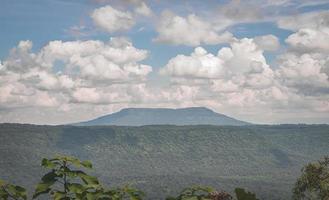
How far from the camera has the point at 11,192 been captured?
29.1 ft

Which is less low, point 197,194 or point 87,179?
point 87,179

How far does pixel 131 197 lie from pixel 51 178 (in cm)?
161

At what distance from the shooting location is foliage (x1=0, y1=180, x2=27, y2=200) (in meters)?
8.85

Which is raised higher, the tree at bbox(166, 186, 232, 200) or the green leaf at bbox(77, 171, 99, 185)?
the green leaf at bbox(77, 171, 99, 185)

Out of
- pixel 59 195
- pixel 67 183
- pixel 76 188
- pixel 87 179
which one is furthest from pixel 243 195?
pixel 59 195

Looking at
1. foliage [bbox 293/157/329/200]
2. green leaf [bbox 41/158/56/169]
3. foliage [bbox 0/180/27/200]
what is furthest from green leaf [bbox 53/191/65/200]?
foliage [bbox 293/157/329/200]

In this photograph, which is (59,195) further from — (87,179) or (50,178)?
(87,179)

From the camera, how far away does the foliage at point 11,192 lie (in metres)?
8.85

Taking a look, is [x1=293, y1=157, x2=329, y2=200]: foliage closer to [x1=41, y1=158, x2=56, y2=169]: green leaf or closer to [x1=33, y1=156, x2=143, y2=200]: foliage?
[x1=33, y1=156, x2=143, y2=200]: foliage

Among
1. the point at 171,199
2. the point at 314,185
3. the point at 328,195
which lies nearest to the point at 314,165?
the point at 314,185

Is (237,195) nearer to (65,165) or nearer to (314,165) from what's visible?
(65,165)

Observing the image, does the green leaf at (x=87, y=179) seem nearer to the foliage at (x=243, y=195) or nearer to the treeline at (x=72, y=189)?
the treeline at (x=72, y=189)

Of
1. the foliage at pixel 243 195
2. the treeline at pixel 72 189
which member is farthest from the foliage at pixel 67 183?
the foliage at pixel 243 195

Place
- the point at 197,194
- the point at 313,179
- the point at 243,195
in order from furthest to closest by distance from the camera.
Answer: the point at 313,179 → the point at 197,194 → the point at 243,195
